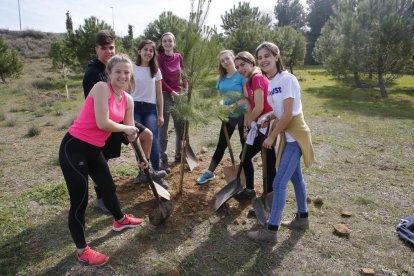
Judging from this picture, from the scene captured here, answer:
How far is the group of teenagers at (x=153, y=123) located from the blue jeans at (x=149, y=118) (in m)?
0.01

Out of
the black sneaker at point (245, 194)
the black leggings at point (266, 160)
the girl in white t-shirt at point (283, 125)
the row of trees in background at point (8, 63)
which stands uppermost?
the row of trees in background at point (8, 63)

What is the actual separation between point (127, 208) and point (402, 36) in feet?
46.8

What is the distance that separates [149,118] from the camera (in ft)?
12.8

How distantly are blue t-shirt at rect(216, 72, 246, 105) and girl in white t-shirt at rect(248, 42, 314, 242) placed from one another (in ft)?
2.54

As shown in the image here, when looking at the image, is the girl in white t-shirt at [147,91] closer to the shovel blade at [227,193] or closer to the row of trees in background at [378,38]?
the shovel blade at [227,193]

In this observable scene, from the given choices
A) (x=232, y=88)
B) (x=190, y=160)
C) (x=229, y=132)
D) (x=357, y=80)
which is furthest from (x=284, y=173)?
(x=357, y=80)

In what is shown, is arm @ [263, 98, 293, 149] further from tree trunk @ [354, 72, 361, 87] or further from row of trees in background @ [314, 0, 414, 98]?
tree trunk @ [354, 72, 361, 87]

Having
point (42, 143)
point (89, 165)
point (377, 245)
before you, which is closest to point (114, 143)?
point (89, 165)

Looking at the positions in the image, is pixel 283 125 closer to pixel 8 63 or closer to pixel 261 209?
pixel 261 209

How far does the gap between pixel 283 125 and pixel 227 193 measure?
1.29 m

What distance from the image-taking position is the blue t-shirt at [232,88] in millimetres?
3528

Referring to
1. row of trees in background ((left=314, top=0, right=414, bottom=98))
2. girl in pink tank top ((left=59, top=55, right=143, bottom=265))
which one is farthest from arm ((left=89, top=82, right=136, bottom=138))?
row of trees in background ((left=314, top=0, right=414, bottom=98))

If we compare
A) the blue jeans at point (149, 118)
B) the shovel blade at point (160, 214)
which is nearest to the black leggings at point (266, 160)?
the shovel blade at point (160, 214)

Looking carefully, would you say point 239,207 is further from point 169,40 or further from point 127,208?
point 169,40
